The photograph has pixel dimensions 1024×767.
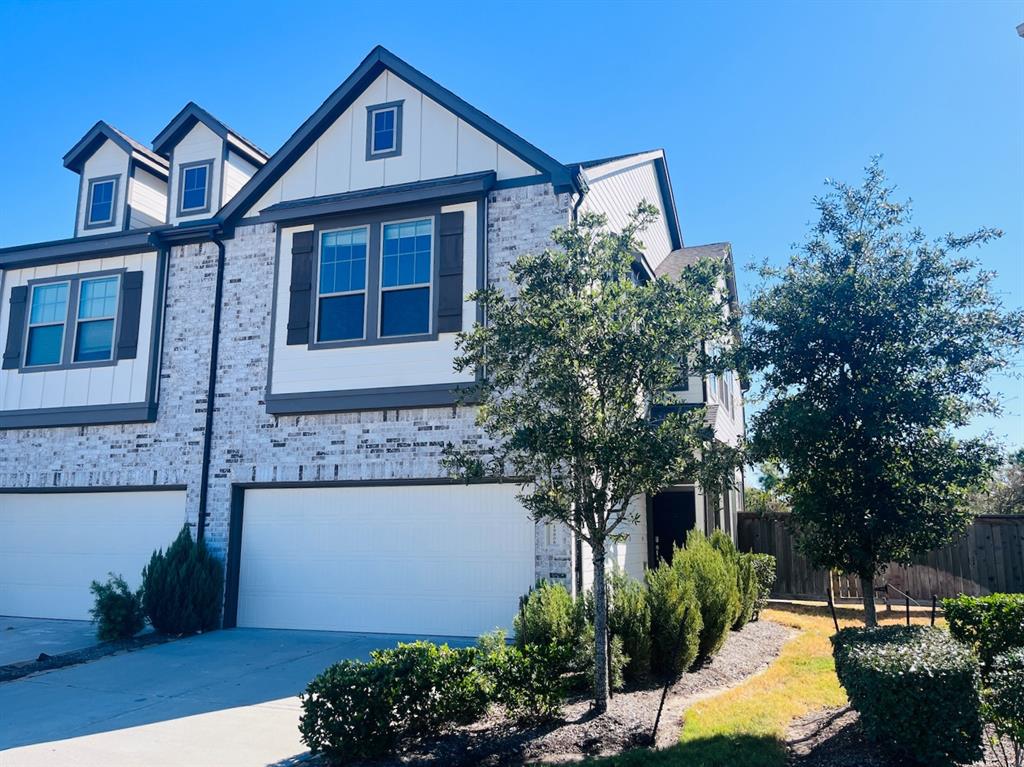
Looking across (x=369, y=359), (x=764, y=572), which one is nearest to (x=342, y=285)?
(x=369, y=359)

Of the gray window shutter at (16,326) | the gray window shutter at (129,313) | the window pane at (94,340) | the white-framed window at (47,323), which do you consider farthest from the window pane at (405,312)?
the gray window shutter at (16,326)

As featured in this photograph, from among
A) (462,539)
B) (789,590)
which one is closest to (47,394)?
(462,539)

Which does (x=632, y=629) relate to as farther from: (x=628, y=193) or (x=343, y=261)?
(x=628, y=193)

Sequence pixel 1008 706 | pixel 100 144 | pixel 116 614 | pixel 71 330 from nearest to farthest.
A: 1. pixel 1008 706
2. pixel 116 614
3. pixel 71 330
4. pixel 100 144

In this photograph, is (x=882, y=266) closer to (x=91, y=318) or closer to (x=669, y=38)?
(x=669, y=38)

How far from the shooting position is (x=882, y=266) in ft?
25.6

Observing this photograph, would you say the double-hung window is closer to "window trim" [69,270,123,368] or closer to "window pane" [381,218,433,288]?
"window trim" [69,270,123,368]

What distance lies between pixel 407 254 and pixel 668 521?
756cm

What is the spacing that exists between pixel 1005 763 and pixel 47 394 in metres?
15.1

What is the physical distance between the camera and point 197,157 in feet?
51.6

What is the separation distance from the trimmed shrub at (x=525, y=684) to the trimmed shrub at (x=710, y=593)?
2.82m

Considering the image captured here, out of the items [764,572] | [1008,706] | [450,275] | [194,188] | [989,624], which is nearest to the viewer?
[1008,706]

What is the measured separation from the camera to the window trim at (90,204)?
15758 millimetres

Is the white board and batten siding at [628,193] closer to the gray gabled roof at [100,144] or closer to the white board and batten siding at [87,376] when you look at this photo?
the white board and batten siding at [87,376]
